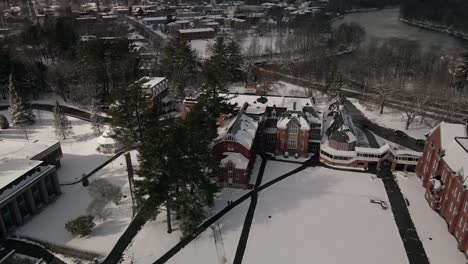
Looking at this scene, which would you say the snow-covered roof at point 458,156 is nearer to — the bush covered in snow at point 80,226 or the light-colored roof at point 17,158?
the bush covered in snow at point 80,226

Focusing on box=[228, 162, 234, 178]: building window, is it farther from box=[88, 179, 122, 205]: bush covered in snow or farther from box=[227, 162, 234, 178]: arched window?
box=[88, 179, 122, 205]: bush covered in snow

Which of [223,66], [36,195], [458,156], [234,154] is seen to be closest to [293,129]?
[234,154]

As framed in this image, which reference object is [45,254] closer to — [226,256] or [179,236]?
[179,236]

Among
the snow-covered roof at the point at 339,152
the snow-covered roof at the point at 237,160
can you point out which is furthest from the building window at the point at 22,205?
the snow-covered roof at the point at 339,152

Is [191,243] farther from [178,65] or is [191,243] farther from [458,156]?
[178,65]

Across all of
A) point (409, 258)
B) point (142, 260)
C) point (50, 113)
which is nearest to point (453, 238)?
point (409, 258)

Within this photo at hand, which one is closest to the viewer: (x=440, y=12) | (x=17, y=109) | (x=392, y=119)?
(x=17, y=109)
